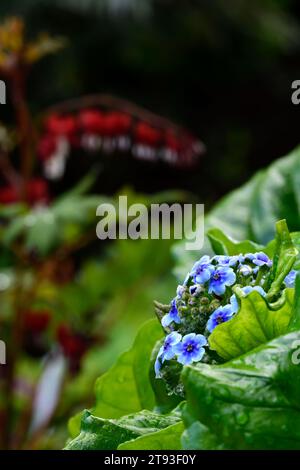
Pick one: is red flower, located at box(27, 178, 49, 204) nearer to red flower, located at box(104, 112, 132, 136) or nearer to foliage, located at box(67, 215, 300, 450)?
red flower, located at box(104, 112, 132, 136)

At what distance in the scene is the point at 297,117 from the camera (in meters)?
8.12

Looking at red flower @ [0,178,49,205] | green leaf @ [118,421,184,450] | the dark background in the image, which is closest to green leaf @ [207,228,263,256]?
green leaf @ [118,421,184,450]

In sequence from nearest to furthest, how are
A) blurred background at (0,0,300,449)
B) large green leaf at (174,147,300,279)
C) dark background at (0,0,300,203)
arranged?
large green leaf at (174,147,300,279)
blurred background at (0,0,300,449)
dark background at (0,0,300,203)

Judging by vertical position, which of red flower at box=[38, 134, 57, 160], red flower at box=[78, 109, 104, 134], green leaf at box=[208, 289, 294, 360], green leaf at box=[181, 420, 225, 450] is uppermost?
red flower at box=[78, 109, 104, 134]

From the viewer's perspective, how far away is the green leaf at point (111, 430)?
77 centimetres

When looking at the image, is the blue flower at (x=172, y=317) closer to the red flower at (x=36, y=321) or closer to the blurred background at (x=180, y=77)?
the red flower at (x=36, y=321)

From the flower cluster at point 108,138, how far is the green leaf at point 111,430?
61.7 inches

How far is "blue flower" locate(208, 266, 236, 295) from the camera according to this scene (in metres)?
0.80

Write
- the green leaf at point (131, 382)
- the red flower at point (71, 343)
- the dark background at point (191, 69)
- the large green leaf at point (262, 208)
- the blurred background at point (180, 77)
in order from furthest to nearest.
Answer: the dark background at point (191, 69), the blurred background at point (180, 77), the red flower at point (71, 343), the large green leaf at point (262, 208), the green leaf at point (131, 382)

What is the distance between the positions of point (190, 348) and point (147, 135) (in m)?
1.60

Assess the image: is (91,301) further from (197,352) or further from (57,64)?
(57,64)

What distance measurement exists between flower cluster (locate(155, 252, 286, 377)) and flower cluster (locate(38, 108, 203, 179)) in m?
1.52

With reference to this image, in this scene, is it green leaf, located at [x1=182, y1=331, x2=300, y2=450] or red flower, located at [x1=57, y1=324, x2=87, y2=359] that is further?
red flower, located at [x1=57, y1=324, x2=87, y2=359]

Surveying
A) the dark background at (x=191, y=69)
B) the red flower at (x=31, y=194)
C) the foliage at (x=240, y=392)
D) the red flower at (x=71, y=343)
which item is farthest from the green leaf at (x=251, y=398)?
the dark background at (x=191, y=69)
